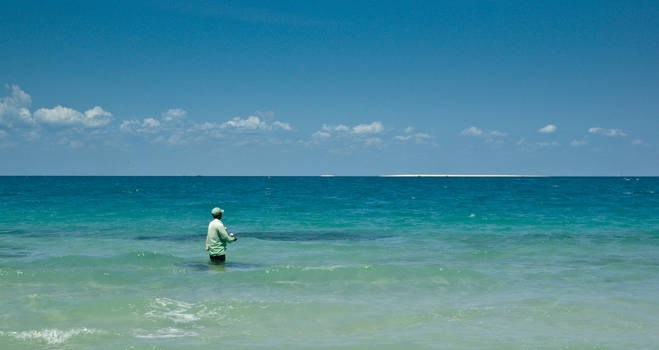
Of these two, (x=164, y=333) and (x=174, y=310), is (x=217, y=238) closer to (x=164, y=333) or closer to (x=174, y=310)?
(x=174, y=310)

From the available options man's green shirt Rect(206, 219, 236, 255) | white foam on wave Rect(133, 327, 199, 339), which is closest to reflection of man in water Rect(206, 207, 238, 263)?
man's green shirt Rect(206, 219, 236, 255)

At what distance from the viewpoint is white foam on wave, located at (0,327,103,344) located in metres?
9.16

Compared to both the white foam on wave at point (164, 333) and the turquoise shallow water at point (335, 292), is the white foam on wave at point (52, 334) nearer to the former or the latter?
the turquoise shallow water at point (335, 292)

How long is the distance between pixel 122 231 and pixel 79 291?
50.5ft

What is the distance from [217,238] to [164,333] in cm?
625

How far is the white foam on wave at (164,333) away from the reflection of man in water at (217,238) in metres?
5.52

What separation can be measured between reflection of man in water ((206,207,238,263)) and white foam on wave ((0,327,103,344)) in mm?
5830

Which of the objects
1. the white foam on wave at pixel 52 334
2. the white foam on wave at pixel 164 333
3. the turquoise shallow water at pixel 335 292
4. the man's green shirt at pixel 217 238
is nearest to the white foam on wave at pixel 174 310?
the turquoise shallow water at pixel 335 292

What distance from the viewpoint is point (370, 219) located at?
1383 inches

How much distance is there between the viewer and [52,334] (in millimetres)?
9406

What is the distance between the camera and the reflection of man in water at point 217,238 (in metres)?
15.4

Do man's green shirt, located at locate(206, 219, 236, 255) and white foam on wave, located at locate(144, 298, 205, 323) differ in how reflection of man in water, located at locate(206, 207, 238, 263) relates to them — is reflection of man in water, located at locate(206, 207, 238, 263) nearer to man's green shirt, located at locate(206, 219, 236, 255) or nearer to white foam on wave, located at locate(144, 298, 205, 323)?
man's green shirt, located at locate(206, 219, 236, 255)

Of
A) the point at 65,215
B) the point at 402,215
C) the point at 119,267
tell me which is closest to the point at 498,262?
the point at 119,267

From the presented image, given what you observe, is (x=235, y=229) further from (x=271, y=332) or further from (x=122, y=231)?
(x=271, y=332)
